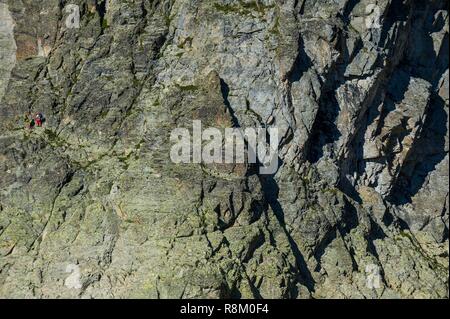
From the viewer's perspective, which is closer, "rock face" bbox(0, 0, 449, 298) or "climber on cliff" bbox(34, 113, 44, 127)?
"rock face" bbox(0, 0, 449, 298)

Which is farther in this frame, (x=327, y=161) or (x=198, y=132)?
(x=327, y=161)

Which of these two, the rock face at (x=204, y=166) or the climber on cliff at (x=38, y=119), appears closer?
the rock face at (x=204, y=166)

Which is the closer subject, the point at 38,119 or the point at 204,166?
the point at 204,166

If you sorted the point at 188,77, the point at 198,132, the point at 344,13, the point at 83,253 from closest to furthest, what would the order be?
the point at 83,253
the point at 198,132
the point at 188,77
the point at 344,13

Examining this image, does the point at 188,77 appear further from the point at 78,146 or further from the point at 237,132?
the point at 78,146

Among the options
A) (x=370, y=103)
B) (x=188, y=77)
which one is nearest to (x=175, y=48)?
(x=188, y=77)

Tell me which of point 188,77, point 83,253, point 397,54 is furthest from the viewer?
point 397,54

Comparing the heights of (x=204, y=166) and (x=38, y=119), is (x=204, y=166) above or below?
below

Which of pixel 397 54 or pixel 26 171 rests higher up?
pixel 397 54
